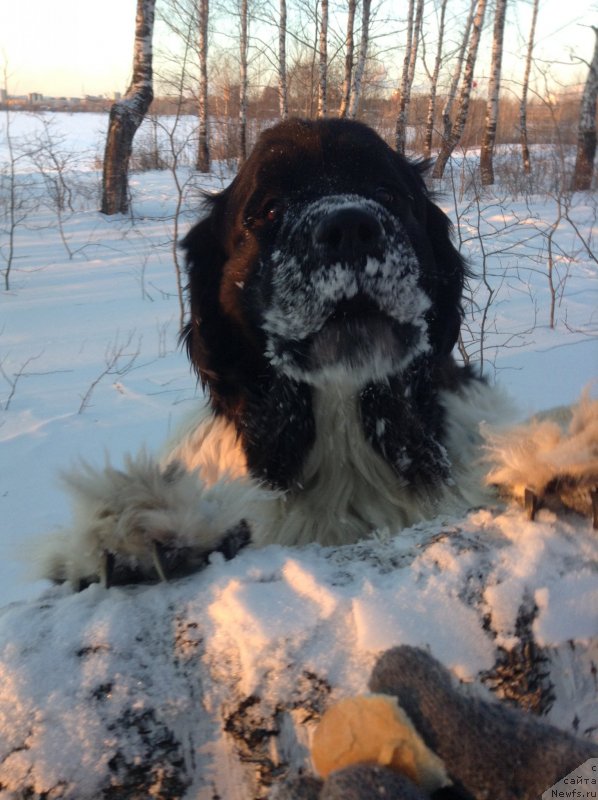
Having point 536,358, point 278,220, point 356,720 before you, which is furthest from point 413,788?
point 536,358

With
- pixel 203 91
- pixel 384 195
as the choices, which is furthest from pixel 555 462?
pixel 203 91

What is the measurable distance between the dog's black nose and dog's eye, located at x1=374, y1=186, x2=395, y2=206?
53 centimetres

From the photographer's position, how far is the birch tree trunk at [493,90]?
668 inches

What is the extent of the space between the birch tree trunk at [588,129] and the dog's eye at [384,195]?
1544cm

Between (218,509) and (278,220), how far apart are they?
1303 mm

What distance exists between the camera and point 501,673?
86cm

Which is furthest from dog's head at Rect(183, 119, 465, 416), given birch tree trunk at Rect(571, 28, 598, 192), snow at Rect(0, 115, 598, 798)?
birch tree trunk at Rect(571, 28, 598, 192)

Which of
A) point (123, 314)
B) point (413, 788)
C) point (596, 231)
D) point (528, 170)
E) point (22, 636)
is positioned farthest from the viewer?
point (528, 170)

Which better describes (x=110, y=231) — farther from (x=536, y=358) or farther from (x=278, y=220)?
(x=278, y=220)

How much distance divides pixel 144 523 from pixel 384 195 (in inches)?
64.0

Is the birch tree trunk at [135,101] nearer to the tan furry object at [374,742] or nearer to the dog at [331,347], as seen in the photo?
the dog at [331,347]

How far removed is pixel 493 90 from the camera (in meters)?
17.4

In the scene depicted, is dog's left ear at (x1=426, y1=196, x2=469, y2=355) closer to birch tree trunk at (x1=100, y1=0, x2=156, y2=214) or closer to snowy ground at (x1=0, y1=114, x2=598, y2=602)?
snowy ground at (x1=0, y1=114, x2=598, y2=602)

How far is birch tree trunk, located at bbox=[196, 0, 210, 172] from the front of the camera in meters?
16.5
